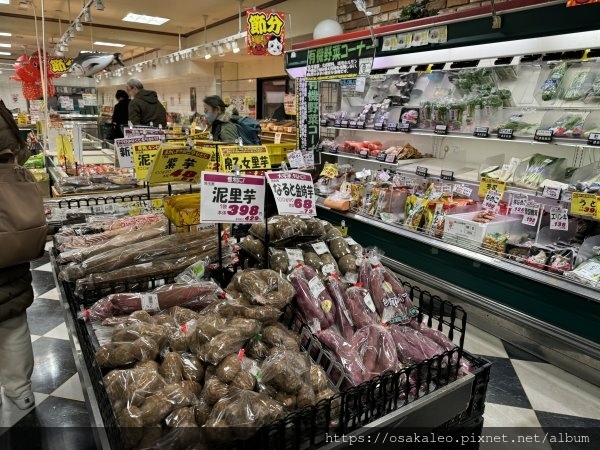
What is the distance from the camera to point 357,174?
507cm

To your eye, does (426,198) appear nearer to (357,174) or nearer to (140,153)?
(357,174)

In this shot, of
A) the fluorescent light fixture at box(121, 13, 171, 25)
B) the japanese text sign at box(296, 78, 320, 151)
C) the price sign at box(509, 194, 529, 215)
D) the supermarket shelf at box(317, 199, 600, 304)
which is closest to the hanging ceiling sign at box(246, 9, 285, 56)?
the japanese text sign at box(296, 78, 320, 151)

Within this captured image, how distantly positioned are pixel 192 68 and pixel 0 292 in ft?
37.5

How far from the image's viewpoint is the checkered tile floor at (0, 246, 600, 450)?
2.41 meters

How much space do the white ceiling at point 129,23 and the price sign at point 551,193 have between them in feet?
24.1

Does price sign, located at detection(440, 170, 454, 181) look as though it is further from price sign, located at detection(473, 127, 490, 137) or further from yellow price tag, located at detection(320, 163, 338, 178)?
yellow price tag, located at detection(320, 163, 338, 178)

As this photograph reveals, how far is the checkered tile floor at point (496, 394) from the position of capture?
2414mm

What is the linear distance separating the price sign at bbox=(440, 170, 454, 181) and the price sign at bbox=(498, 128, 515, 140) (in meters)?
0.58

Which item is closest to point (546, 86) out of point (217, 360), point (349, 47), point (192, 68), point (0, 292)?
point (349, 47)

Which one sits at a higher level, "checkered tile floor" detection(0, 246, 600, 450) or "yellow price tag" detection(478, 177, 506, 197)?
"yellow price tag" detection(478, 177, 506, 197)

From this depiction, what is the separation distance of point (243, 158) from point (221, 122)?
297 cm

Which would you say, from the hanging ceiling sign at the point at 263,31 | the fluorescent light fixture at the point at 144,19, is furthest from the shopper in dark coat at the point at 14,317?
the fluorescent light fixture at the point at 144,19

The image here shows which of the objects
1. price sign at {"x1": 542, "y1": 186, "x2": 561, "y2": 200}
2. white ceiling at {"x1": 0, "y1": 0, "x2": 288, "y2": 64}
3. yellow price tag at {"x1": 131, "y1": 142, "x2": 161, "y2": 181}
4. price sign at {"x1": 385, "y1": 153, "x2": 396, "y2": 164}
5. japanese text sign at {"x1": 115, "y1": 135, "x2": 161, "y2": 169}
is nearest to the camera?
yellow price tag at {"x1": 131, "y1": 142, "x2": 161, "y2": 181}

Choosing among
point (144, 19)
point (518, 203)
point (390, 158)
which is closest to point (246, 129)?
point (390, 158)
